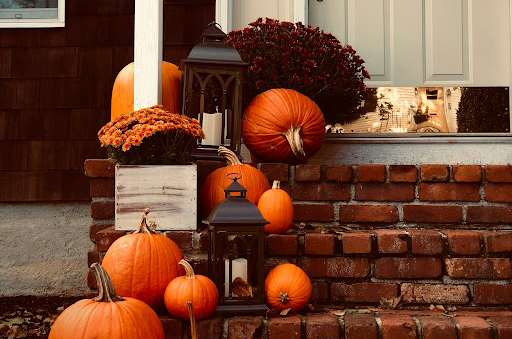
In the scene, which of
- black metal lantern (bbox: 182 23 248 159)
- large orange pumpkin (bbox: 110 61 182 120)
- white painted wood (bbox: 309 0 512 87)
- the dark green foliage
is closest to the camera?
black metal lantern (bbox: 182 23 248 159)

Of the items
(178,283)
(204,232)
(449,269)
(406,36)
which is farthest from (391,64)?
(178,283)

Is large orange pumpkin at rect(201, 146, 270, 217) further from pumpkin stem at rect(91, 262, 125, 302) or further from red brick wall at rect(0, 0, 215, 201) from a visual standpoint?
red brick wall at rect(0, 0, 215, 201)

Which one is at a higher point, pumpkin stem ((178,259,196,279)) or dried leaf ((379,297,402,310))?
pumpkin stem ((178,259,196,279))

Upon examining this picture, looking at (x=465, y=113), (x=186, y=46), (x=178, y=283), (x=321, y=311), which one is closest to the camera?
(x=178, y=283)

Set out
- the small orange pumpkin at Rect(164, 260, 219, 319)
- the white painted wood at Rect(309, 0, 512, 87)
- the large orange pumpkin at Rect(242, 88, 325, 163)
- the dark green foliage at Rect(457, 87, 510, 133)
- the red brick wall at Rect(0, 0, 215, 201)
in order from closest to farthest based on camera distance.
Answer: the small orange pumpkin at Rect(164, 260, 219, 319) → the large orange pumpkin at Rect(242, 88, 325, 163) → the dark green foliage at Rect(457, 87, 510, 133) → the white painted wood at Rect(309, 0, 512, 87) → the red brick wall at Rect(0, 0, 215, 201)

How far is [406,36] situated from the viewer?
10.8 ft

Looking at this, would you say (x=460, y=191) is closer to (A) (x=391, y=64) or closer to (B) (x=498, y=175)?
(B) (x=498, y=175)

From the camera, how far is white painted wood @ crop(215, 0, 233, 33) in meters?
3.27

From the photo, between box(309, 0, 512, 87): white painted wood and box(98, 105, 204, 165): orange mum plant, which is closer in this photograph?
box(98, 105, 204, 165): orange mum plant

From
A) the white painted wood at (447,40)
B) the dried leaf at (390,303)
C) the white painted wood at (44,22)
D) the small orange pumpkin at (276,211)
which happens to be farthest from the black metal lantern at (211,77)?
the white painted wood at (44,22)

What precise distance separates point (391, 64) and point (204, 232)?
1.78 m

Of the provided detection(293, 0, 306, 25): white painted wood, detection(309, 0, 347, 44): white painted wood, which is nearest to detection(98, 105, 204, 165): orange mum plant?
detection(293, 0, 306, 25): white painted wood

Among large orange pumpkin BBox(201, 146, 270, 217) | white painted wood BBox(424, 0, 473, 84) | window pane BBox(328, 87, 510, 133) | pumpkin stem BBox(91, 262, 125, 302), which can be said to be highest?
white painted wood BBox(424, 0, 473, 84)

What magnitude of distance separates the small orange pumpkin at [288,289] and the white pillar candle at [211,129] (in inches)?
29.7
